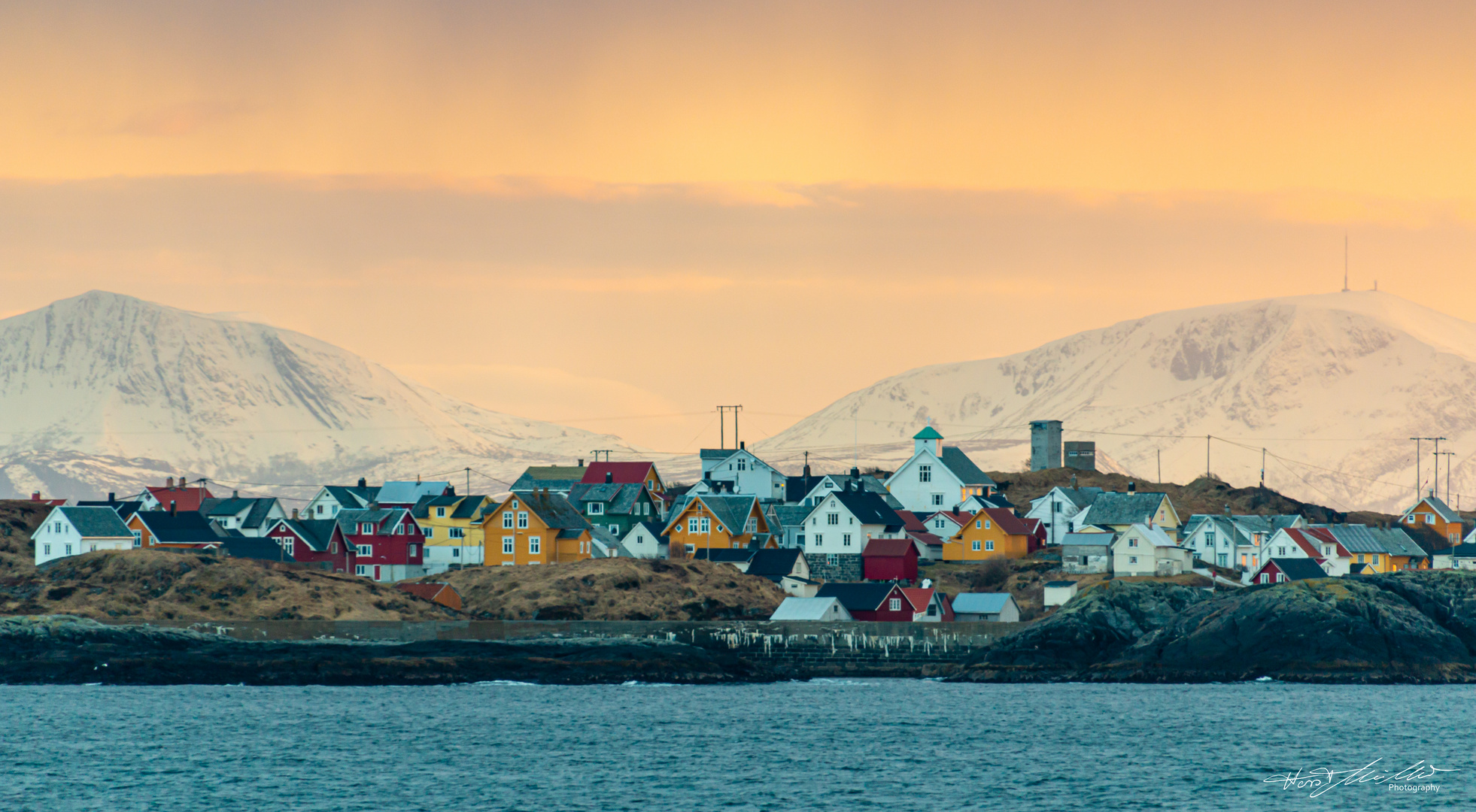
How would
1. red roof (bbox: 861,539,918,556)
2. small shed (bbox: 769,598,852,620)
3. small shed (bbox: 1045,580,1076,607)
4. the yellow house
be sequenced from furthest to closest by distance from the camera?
1. the yellow house
2. red roof (bbox: 861,539,918,556)
3. small shed (bbox: 1045,580,1076,607)
4. small shed (bbox: 769,598,852,620)

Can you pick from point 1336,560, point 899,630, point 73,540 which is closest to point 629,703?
point 899,630

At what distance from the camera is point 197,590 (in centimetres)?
10062

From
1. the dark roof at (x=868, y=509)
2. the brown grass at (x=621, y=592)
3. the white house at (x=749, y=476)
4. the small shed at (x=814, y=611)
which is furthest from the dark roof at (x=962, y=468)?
the small shed at (x=814, y=611)

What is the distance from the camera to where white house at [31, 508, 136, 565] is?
4459 inches

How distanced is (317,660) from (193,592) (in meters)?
13.4

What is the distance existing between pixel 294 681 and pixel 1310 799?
51845 millimetres

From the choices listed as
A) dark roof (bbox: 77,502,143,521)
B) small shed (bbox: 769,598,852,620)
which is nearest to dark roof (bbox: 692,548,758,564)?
small shed (bbox: 769,598,852,620)

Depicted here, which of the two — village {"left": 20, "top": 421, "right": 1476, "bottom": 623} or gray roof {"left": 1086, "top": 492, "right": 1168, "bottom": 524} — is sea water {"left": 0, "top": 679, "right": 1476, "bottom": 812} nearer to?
village {"left": 20, "top": 421, "right": 1476, "bottom": 623}

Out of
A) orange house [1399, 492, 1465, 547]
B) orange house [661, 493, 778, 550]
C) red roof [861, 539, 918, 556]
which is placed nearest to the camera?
red roof [861, 539, 918, 556]

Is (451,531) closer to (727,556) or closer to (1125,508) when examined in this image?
(727,556)

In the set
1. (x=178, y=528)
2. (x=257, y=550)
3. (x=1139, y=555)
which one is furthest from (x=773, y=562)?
(x=178, y=528)

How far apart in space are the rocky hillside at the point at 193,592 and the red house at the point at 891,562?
27712 millimetres

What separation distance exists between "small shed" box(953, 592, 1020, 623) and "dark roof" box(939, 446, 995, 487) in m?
42.7

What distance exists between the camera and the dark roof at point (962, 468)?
474ft
